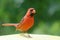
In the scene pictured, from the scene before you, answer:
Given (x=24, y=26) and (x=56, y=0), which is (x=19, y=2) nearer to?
(x=56, y=0)

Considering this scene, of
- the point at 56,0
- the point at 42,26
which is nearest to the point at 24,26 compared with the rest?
the point at 42,26

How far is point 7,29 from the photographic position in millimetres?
2848

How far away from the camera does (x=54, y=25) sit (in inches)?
109

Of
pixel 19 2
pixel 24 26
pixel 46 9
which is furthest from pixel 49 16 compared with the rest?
pixel 24 26

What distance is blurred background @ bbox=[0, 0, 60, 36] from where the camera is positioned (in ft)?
9.24

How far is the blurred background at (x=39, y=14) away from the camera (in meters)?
2.82

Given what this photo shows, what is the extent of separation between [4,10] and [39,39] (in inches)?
29.0

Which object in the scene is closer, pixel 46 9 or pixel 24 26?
pixel 24 26

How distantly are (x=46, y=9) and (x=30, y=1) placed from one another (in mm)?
138

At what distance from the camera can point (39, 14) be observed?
9.70 feet

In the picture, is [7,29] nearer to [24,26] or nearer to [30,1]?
[30,1]

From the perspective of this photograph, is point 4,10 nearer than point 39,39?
No

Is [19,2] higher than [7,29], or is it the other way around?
[19,2]

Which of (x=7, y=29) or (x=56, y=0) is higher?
(x=56, y=0)
